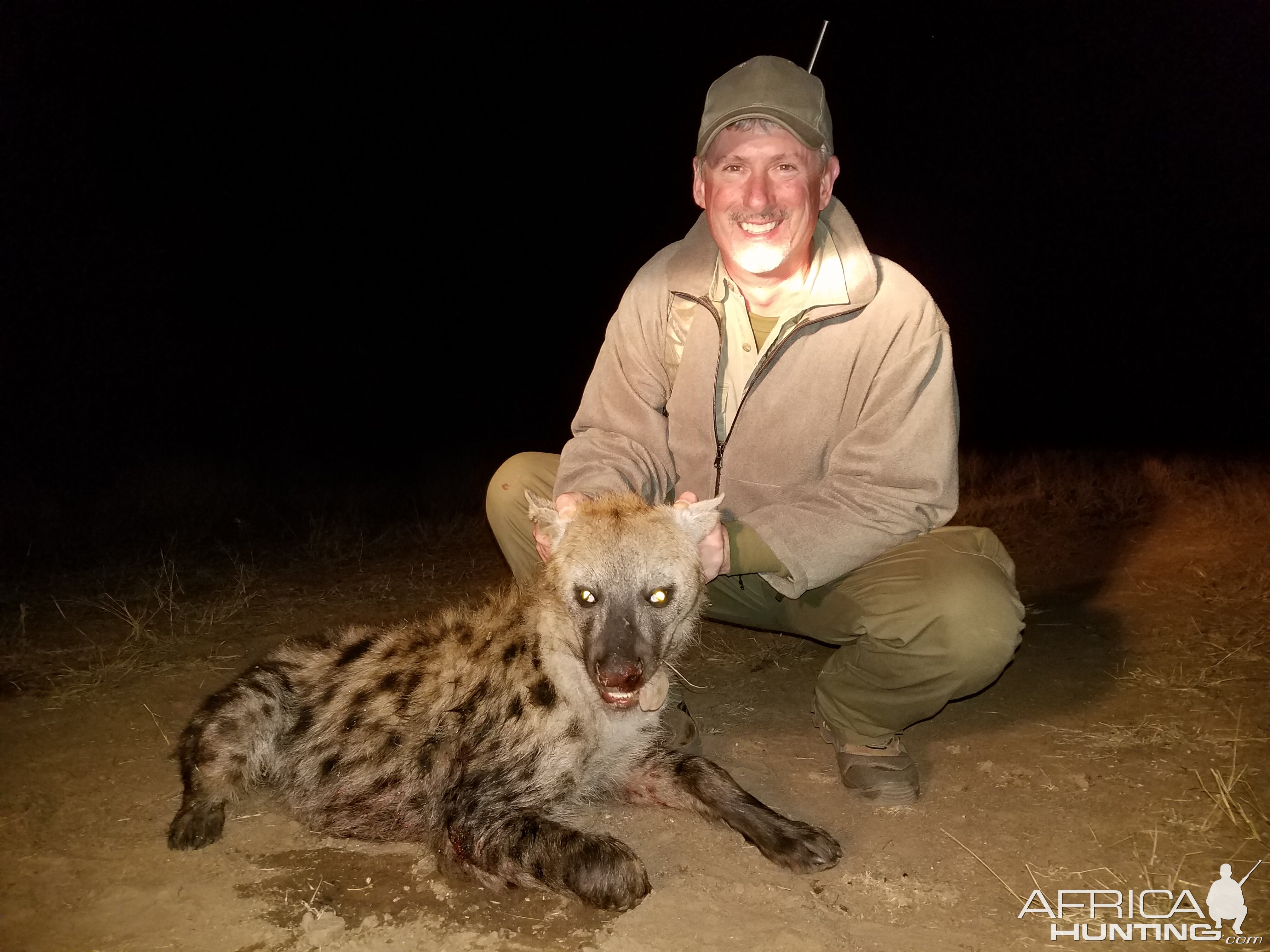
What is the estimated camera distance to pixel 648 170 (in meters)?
18.9

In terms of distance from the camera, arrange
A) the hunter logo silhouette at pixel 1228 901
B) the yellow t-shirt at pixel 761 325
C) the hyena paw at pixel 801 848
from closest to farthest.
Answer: the hunter logo silhouette at pixel 1228 901 < the hyena paw at pixel 801 848 < the yellow t-shirt at pixel 761 325

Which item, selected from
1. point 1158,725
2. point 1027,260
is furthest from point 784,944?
point 1027,260

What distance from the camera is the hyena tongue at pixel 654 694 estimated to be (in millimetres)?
2469

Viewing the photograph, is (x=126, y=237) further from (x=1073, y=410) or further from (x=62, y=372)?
(x=1073, y=410)

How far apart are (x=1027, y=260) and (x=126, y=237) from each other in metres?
15.0

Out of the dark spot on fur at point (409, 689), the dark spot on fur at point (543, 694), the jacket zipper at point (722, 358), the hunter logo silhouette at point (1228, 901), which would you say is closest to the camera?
the hunter logo silhouette at point (1228, 901)

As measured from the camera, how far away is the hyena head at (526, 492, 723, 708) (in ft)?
7.61

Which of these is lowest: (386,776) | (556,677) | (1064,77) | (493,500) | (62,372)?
(62,372)

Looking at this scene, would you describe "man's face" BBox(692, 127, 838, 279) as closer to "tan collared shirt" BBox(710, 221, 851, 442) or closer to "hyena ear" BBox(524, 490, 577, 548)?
"tan collared shirt" BBox(710, 221, 851, 442)

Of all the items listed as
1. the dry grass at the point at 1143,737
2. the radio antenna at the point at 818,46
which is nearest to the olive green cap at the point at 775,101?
the radio antenna at the point at 818,46

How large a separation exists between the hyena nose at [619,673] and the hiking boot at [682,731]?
1.78 feet

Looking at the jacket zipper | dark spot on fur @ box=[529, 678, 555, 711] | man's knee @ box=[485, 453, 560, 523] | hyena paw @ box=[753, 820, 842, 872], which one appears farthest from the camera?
man's knee @ box=[485, 453, 560, 523]

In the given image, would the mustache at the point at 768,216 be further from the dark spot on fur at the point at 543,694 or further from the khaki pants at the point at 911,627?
the dark spot on fur at the point at 543,694

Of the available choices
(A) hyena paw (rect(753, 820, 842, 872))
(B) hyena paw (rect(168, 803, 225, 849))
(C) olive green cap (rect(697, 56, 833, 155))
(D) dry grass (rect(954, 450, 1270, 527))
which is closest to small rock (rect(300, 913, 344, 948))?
(B) hyena paw (rect(168, 803, 225, 849))
